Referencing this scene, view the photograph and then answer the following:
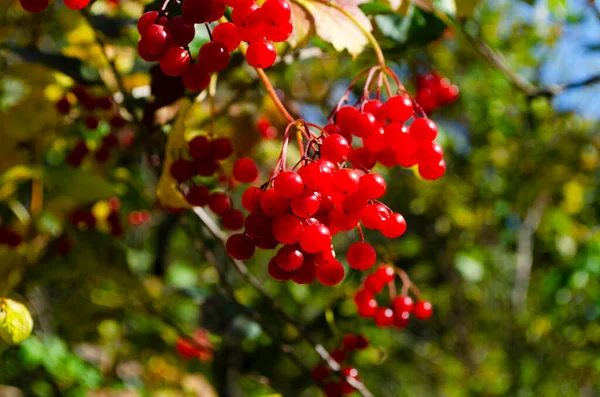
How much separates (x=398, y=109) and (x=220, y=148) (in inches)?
14.1

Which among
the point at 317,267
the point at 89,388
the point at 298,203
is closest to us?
the point at 298,203

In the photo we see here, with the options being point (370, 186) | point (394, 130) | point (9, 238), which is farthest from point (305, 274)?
point (9, 238)

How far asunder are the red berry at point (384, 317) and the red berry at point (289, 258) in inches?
26.3

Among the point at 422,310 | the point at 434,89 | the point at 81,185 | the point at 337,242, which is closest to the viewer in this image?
the point at 422,310

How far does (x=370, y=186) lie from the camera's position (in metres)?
0.79

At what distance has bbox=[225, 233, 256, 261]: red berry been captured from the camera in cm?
80

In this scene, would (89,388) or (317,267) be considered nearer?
(317,267)

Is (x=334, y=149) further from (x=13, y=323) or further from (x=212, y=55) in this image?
(x=13, y=323)

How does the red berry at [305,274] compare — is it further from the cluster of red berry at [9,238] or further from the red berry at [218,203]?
the cluster of red berry at [9,238]

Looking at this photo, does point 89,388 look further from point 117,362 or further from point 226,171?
point 226,171

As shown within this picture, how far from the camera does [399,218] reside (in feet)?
2.84

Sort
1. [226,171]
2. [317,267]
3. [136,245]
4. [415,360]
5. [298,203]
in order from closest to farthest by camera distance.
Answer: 1. [298,203]
2. [317,267]
3. [226,171]
4. [136,245]
5. [415,360]

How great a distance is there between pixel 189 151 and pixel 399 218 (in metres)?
0.45

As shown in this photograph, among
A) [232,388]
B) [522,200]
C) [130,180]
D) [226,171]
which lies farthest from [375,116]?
[522,200]
